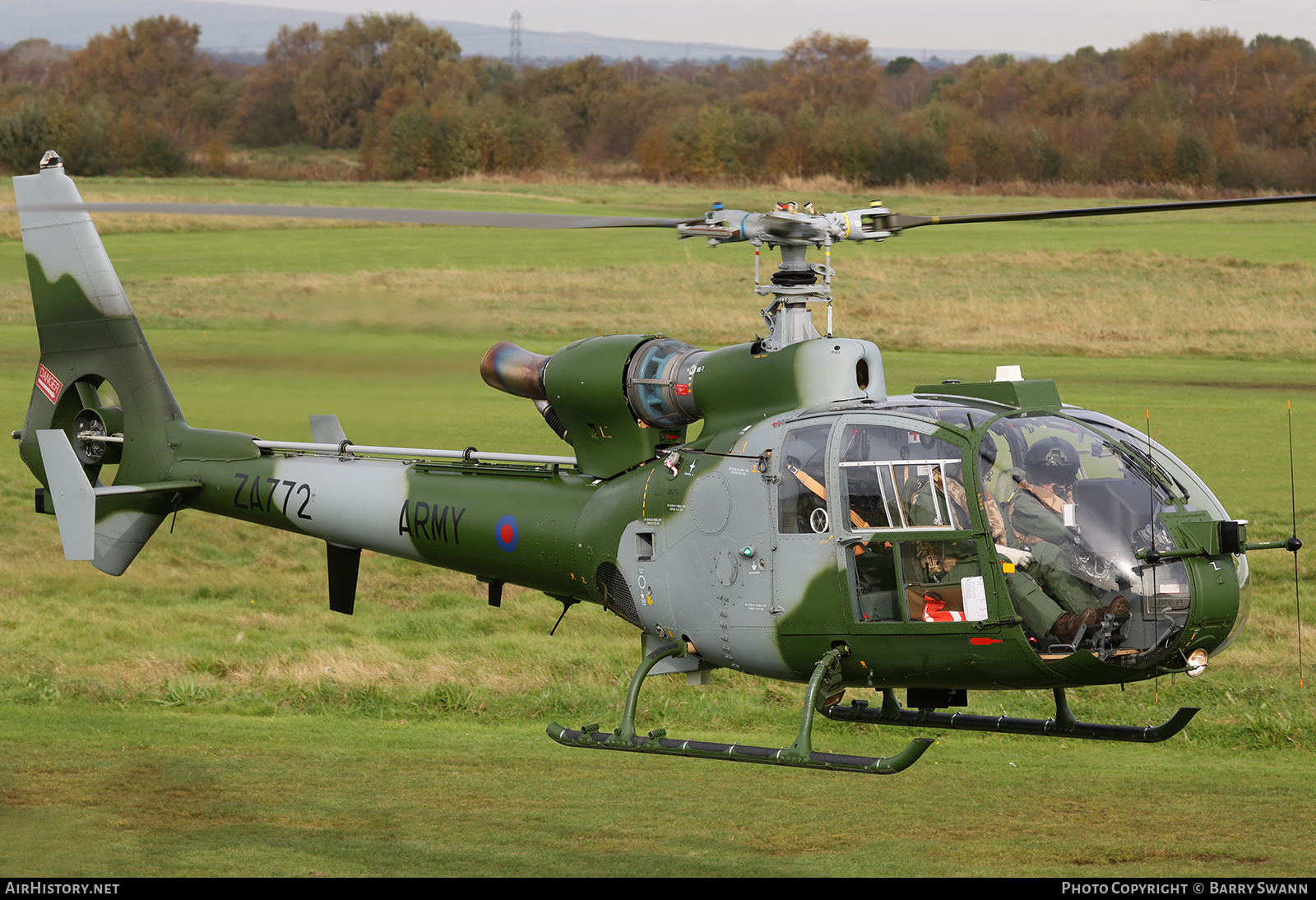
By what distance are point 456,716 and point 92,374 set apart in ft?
18.4

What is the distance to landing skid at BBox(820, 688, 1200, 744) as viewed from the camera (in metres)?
9.95

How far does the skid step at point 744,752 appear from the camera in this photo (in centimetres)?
895

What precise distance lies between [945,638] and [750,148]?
50729 mm

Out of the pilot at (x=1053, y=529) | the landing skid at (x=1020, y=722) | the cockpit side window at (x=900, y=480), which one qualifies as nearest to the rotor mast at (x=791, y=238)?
the cockpit side window at (x=900, y=480)

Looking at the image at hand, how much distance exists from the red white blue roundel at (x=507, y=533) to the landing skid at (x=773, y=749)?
1.88 metres

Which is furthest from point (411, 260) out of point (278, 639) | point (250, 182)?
point (278, 639)

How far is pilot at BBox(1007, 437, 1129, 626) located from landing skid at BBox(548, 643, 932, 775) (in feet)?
4.11

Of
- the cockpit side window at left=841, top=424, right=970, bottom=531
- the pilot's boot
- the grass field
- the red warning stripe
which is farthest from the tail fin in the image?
the pilot's boot

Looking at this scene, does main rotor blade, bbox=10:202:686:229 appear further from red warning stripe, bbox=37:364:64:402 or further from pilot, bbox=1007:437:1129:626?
red warning stripe, bbox=37:364:64:402

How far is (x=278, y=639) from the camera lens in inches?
794

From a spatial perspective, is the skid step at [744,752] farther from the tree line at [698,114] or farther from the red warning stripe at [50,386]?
the tree line at [698,114]

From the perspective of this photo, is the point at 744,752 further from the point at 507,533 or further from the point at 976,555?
the point at 507,533

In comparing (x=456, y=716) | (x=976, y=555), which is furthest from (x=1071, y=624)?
(x=456, y=716)

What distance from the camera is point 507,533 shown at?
39.4 feet
